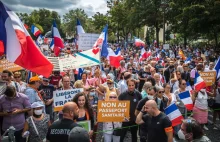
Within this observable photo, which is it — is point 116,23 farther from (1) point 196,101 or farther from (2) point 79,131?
(2) point 79,131

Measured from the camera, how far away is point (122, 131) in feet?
19.9

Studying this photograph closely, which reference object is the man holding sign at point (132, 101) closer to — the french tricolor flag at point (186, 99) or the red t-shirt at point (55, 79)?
the french tricolor flag at point (186, 99)

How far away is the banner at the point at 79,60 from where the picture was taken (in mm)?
8289

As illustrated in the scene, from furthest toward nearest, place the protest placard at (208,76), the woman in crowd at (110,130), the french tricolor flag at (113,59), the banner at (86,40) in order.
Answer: the french tricolor flag at (113,59), the banner at (86,40), the protest placard at (208,76), the woman in crowd at (110,130)

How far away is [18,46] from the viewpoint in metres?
4.78

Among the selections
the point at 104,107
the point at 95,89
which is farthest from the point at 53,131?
the point at 95,89

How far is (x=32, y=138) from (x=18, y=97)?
926mm

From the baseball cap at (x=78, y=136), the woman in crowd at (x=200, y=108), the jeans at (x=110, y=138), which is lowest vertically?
the jeans at (x=110, y=138)

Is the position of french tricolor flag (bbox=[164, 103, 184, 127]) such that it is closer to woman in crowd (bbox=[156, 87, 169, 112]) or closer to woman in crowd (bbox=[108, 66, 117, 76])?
woman in crowd (bbox=[156, 87, 169, 112])

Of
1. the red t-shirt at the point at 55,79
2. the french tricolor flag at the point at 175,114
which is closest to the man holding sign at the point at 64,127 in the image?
the french tricolor flag at the point at 175,114

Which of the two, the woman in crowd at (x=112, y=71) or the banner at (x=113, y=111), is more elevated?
the woman in crowd at (x=112, y=71)

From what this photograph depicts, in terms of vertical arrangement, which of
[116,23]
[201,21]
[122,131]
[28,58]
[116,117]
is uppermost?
[116,23]

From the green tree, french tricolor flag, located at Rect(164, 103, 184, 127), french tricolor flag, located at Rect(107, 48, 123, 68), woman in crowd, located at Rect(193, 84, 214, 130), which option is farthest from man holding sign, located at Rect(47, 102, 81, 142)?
the green tree

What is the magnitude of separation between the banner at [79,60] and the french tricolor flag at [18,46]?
330 cm
